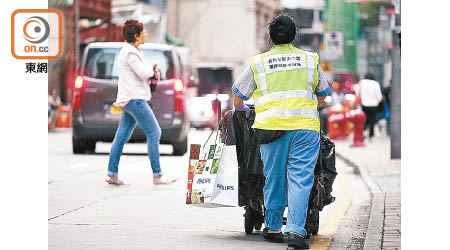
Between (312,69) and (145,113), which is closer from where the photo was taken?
(312,69)

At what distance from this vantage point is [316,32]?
96.9 m

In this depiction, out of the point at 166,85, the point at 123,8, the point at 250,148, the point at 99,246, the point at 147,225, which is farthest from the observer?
the point at 123,8

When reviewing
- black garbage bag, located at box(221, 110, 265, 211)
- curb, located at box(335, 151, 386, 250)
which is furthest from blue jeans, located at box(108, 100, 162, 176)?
black garbage bag, located at box(221, 110, 265, 211)

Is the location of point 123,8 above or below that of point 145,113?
above

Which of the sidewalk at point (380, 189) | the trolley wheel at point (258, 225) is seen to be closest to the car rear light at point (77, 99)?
the sidewalk at point (380, 189)

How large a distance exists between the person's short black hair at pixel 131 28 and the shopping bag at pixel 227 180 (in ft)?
12.5

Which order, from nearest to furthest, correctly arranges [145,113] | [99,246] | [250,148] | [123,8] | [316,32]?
1. [99,246]
2. [250,148]
3. [145,113]
4. [123,8]
5. [316,32]

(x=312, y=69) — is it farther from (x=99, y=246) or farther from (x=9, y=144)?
(x=9, y=144)

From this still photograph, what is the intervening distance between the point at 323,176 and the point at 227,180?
26.0 inches

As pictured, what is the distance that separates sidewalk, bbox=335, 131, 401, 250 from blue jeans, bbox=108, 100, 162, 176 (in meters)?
2.35

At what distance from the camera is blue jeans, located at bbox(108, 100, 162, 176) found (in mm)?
11109

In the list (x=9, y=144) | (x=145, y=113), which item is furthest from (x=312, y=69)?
(x=145, y=113)

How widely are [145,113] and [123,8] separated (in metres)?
34.9
